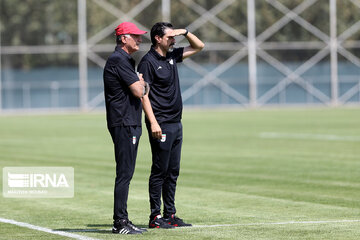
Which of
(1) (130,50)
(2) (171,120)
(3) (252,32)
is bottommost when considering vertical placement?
(2) (171,120)

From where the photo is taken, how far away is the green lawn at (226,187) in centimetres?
928

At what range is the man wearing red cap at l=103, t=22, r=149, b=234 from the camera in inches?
343

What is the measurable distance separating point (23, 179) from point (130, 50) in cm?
674

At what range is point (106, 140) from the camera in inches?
1001

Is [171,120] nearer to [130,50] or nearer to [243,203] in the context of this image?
[130,50]

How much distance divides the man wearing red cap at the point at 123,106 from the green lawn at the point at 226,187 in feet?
1.50

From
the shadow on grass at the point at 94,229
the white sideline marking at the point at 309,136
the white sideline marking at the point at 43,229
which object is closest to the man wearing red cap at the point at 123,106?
the shadow on grass at the point at 94,229

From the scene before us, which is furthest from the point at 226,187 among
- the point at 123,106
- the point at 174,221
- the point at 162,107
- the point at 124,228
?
the point at 123,106

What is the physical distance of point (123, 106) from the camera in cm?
876

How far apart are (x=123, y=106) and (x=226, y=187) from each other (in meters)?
5.06

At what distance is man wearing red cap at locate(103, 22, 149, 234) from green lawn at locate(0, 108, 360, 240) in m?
0.46

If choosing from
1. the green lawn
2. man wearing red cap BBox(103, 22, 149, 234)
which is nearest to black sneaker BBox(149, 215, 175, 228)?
the green lawn

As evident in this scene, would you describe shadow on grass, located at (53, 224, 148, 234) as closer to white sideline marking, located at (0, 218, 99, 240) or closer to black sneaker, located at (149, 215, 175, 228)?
white sideline marking, located at (0, 218, 99, 240)

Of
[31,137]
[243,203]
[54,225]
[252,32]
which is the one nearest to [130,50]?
[54,225]
